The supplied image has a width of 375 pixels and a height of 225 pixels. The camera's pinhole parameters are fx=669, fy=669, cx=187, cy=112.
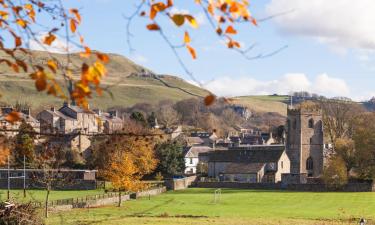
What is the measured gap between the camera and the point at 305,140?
102 meters

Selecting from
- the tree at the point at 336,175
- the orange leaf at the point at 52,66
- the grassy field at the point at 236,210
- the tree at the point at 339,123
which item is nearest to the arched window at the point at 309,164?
the tree at the point at 339,123

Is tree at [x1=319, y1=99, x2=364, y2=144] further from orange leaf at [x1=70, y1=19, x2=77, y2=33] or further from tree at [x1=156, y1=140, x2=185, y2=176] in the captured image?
orange leaf at [x1=70, y1=19, x2=77, y2=33]

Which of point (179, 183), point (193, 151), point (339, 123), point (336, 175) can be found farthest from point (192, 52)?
point (193, 151)

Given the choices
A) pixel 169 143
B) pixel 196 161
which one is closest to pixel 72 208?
pixel 169 143

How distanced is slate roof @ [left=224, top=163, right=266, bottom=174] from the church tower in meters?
7.41

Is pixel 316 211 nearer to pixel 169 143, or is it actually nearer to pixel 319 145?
pixel 169 143

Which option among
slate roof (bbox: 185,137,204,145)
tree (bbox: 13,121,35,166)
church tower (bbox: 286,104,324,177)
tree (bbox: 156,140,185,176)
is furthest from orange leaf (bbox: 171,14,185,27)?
slate roof (bbox: 185,137,204,145)

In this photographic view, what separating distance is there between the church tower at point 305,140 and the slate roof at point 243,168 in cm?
741

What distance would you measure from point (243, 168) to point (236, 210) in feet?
134

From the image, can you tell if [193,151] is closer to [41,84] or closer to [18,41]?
[18,41]

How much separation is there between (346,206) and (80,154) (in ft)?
176

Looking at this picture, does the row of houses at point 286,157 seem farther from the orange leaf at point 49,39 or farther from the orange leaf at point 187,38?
Answer: the orange leaf at point 187,38

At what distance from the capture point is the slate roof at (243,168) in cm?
9594

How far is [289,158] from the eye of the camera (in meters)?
102
